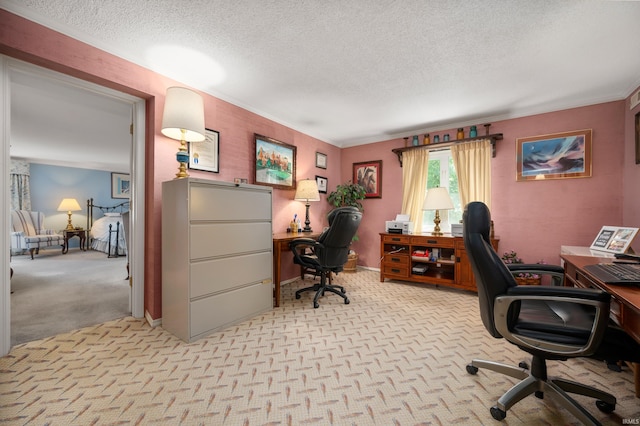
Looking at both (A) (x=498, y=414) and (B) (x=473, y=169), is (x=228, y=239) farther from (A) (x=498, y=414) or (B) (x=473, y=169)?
(B) (x=473, y=169)

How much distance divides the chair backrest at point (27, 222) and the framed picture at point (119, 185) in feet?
5.92

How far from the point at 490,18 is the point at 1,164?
3702 mm

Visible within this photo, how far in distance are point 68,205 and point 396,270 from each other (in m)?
8.61

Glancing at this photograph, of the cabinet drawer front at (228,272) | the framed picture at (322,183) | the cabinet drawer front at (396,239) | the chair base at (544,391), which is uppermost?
the framed picture at (322,183)

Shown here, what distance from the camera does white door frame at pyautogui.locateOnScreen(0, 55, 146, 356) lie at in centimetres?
184

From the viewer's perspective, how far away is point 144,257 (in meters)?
2.53

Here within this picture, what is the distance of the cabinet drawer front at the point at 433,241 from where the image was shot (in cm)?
352

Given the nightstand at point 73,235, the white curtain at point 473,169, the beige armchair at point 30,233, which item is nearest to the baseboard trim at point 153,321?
the white curtain at point 473,169

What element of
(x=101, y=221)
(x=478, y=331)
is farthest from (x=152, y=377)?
(x=101, y=221)

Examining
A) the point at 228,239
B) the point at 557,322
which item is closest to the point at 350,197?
the point at 228,239

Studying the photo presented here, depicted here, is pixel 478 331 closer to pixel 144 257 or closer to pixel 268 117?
pixel 144 257

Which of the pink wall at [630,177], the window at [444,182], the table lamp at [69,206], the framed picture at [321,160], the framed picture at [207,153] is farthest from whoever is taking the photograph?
the table lamp at [69,206]

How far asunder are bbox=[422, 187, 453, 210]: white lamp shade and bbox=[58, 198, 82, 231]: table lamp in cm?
891

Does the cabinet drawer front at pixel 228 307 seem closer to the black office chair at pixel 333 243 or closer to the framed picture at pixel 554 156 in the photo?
the black office chair at pixel 333 243
